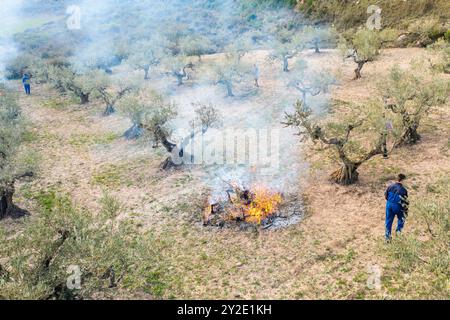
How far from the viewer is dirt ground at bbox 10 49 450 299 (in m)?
12.4

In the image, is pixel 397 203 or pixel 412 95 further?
pixel 412 95

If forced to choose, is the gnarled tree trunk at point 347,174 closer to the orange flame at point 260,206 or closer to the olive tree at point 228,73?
the orange flame at point 260,206

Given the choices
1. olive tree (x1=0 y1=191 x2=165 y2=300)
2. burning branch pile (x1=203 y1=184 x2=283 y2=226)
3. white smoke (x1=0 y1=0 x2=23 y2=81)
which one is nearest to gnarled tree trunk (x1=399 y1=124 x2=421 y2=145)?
burning branch pile (x1=203 y1=184 x2=283 y2=226)

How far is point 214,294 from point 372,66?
3111 cm

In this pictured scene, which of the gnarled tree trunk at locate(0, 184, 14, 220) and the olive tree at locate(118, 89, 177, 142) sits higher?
→ the olive tree at locate(118, 89, 177, 142)

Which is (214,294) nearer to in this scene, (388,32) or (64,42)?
(388,32)

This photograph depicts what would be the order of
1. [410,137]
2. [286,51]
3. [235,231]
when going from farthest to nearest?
1. [286,51]
2. [410,137]
3. [235,231]

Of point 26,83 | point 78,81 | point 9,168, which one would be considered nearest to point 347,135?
point 9,168

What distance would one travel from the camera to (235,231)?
50.5 feet

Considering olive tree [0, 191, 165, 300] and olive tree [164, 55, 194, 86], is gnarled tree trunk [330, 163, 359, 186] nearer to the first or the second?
olive tree [0, 191, 165, 300]

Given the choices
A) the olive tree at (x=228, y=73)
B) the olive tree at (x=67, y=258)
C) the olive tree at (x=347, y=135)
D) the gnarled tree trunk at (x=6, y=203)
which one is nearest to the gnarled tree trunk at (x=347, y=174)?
the olive tree at (x=347, y=135)

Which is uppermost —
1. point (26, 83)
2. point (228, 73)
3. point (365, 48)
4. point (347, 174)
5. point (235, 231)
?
point (365, 48)

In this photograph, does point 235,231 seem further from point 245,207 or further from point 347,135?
point 347,135

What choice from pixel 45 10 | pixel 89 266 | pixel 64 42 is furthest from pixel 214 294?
pixel 45 10
